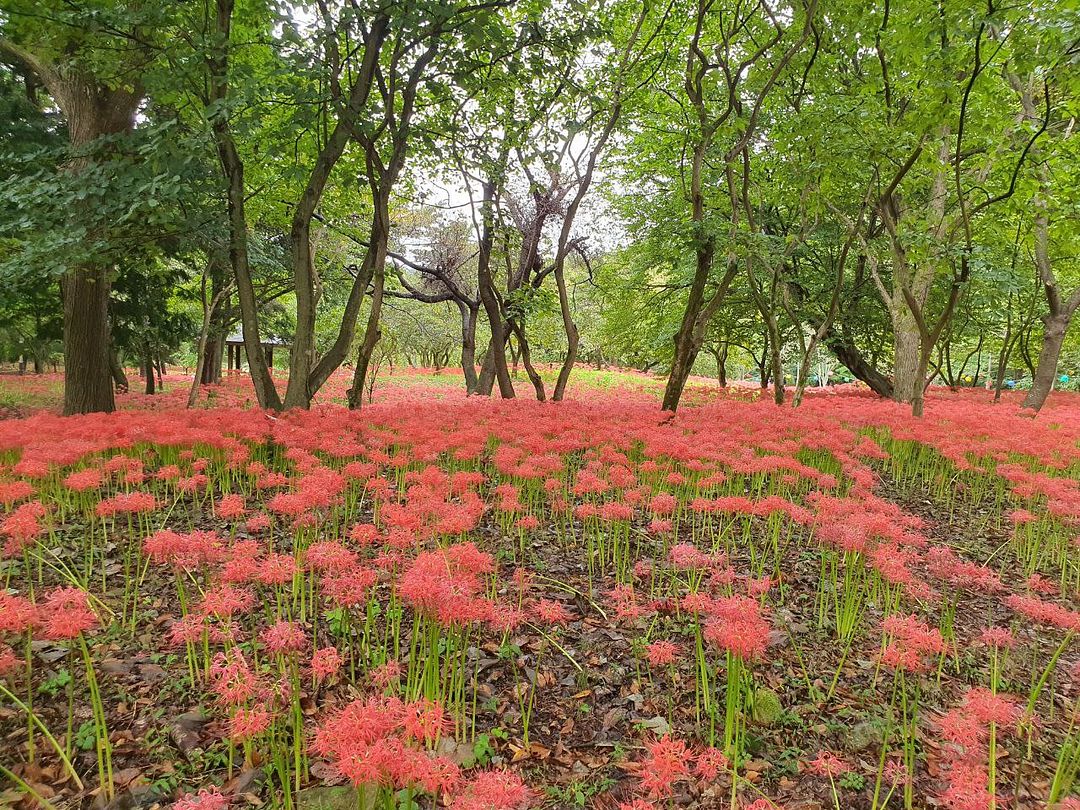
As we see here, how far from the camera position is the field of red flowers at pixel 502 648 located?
232cm

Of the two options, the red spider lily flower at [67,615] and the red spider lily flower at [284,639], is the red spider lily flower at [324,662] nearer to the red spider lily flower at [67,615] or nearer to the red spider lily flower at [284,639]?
the red spider lily flower at [284,639]

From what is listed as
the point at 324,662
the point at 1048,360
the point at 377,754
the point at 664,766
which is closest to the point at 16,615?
the point at 324,662

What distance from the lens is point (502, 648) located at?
136 inches

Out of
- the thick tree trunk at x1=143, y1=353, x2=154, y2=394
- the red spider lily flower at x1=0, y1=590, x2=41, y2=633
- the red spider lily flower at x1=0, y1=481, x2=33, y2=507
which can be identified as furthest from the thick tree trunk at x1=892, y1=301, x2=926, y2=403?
the thick tree trunk at x1=143, y1=353, x2=154, y2=394

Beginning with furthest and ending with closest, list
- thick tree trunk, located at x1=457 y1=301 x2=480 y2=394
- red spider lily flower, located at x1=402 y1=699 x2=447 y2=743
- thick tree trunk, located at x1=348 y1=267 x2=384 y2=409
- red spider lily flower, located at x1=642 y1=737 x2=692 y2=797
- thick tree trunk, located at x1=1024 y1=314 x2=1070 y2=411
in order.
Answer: thick tree trunk, located at x1=457 y1=301 x2=480 y2=394, thick tree trunk, located at x1=1024 y1=314 x2=1070 y2=411, thick tree trunk, located at x1=348 y1=267 x2=384 y2=409, red spider lily flower, located at x1=642 y1=737 x2=692 y2=797, red spider lily flower, located at x1=402 y1=699 x2=447 y2=743

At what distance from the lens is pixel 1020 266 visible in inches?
651

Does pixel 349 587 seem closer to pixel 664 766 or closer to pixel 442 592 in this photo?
pixel 442 592

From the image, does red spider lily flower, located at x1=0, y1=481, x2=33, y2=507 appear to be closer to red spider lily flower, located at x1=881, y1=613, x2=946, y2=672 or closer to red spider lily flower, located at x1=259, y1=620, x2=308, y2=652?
red spider lily flower, located at x1=259, y1=620, x2=308, y2=652

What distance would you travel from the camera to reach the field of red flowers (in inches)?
91.5

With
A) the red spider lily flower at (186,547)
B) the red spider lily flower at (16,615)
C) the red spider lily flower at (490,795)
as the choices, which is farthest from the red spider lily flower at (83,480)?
the red spider lily flower at (490,795)

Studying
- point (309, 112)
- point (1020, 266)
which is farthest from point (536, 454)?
point (1020, 266)

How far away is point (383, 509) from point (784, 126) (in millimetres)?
10628

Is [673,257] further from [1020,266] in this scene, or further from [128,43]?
[128,43]

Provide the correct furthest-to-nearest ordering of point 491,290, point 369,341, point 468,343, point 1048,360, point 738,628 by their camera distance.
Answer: point 468,343
point 1048,360
point 491,290
point 369,341
point 738,628
